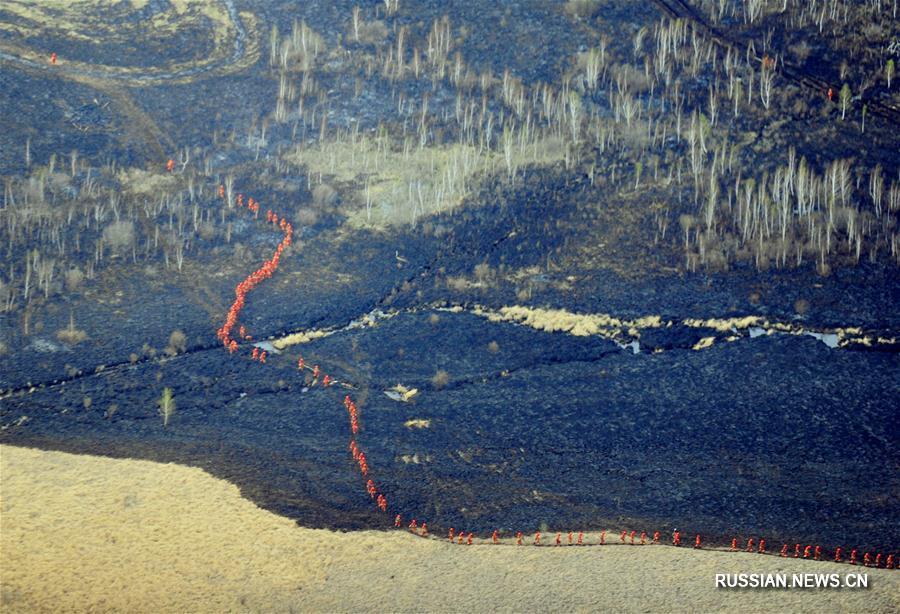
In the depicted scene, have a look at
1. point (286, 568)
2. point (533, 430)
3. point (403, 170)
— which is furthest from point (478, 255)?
point (286, 568)

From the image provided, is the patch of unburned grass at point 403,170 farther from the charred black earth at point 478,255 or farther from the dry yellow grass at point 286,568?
the dry yellow grass at point 286,568

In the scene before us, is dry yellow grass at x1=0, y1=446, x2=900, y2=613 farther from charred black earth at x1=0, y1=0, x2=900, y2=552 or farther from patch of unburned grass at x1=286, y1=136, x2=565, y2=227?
patch of unburned grass at x1=286, y1=136, x2=565, y2=227

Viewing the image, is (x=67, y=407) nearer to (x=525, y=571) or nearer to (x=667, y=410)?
(x=525, y=571)

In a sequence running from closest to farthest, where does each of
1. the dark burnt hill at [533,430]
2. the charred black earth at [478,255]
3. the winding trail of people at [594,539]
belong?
the winding trail of people at [594,539], the dark burnt hill at [533,430], the charred black earth at [478,255]

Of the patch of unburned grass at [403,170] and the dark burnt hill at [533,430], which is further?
the patch of unburned grass at [403,170]

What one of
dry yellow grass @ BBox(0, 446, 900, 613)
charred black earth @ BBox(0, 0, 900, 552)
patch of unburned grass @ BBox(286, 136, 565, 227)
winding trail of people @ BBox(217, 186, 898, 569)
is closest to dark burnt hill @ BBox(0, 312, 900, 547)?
charred black earth @ BBox(0, 0, 900, 552)

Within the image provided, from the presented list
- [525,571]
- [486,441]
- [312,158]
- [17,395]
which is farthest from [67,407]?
[312,158]

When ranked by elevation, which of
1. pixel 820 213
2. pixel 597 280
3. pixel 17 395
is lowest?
pixel 17 395

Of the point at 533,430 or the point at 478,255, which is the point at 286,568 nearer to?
the point at 533,430

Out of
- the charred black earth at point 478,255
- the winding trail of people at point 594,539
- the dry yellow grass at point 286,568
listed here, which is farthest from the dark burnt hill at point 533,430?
the dry yellow grass at point 286,568
